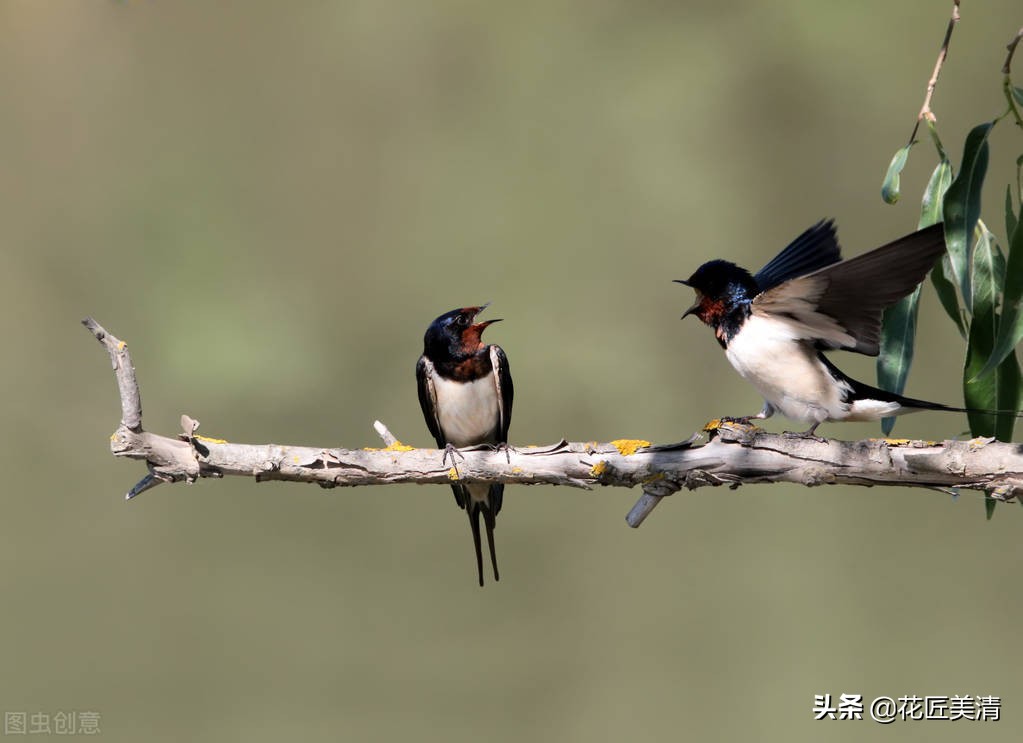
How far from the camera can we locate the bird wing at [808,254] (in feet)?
5.77

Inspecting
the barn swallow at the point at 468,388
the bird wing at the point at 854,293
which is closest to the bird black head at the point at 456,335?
the barn swallow at the point at 468,388

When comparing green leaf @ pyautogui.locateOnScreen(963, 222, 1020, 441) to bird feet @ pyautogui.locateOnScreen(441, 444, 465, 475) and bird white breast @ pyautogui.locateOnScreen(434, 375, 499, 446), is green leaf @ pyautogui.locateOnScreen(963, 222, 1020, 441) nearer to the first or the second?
bird feet @ pyautogui.locateOnScreen(441, 444, 465, 475)

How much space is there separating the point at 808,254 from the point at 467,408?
2.10ft

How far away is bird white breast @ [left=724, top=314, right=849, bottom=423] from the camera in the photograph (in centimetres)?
147

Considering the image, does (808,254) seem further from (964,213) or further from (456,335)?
(456,335)

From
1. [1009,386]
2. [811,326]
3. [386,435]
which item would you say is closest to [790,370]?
[811,326]

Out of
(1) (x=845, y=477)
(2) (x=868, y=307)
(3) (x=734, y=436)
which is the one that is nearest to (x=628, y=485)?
(3) (x=734, y=436)

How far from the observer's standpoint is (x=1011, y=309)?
129 cm

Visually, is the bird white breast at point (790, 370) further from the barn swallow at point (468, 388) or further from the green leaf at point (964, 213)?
the barn swallow at point (468, 388)

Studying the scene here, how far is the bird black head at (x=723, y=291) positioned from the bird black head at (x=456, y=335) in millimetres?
460

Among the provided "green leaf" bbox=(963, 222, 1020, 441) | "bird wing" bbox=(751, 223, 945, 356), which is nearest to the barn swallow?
"bird wing" bbox=(751, 223, 945, 356)

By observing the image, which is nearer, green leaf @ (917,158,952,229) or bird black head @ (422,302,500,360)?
green leaf @ (917,158,952,229)

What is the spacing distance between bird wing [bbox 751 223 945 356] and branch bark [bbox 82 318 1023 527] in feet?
0.58

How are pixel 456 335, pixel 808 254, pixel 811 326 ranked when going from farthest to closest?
1. pixel 456 335
2. pixel 808 254
3. pixel 811 326
